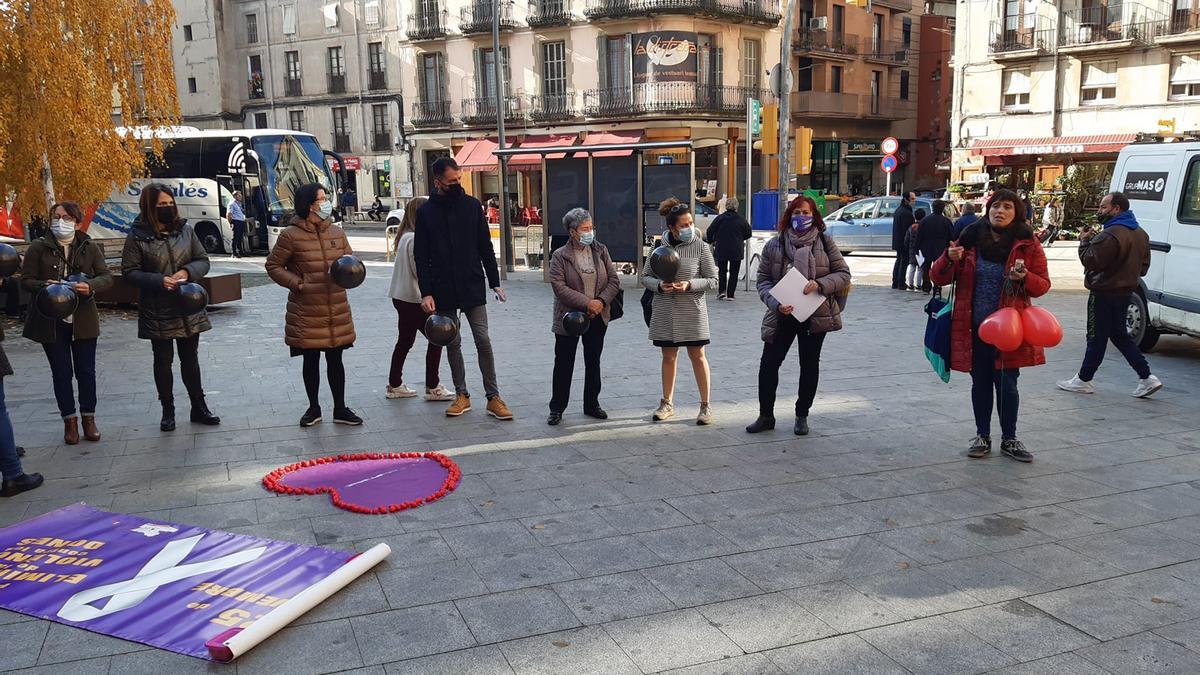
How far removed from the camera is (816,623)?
3.85 metres

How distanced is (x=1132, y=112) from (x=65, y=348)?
1445 inches

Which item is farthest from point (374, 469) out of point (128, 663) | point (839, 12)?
point (839, 12)

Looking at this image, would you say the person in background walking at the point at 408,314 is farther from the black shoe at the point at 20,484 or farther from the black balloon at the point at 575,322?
the black shoe at the point at 20,484

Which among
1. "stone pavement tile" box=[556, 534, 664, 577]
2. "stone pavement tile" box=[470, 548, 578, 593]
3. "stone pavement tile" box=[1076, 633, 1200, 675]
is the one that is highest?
"stone pavement tile" box=[470, 548, 578, 593]

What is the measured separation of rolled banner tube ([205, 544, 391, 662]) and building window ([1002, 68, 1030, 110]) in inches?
1514

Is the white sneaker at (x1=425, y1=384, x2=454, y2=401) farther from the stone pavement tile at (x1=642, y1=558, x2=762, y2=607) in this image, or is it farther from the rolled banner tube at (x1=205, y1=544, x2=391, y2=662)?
the stone pavement tile at (x1=642, y1=558, x2=762, y2=607)

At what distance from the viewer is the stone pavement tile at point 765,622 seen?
12.1ft

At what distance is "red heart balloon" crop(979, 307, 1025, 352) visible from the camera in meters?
5.76

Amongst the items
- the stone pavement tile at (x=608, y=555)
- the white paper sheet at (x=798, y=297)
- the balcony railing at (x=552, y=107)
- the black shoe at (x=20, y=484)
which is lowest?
the stone pavement tile at (x=608, y=555)

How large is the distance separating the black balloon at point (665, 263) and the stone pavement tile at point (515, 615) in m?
3.21

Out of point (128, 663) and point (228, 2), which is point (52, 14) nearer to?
point (128, 663)

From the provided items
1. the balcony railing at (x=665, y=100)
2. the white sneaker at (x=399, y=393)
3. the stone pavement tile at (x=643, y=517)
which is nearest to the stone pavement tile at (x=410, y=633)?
the stone pavement tile at (x=643, y=517)

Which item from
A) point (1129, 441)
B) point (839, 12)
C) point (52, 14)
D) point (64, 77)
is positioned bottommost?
point (1129, 441)

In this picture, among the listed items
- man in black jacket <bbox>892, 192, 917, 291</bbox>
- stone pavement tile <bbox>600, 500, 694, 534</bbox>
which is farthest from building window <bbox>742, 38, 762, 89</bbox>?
stone pavement tile <bbox>600, 500, 694, 534</bbox>
